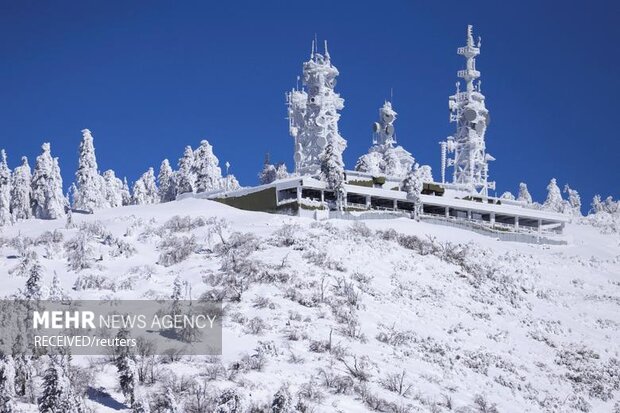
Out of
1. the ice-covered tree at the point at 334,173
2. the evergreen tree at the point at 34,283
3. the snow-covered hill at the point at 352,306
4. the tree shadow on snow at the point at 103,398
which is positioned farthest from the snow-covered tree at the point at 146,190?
the tree shadow on snow at the point at 103,398

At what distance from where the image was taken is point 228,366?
134 ft

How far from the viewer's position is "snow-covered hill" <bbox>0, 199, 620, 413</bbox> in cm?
4072

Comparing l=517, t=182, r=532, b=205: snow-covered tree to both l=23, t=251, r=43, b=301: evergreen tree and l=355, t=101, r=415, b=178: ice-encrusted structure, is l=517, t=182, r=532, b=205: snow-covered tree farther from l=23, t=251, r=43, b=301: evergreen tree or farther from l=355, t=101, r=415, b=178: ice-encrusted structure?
l=23, t=251, r=43, b=301: evergreen tree

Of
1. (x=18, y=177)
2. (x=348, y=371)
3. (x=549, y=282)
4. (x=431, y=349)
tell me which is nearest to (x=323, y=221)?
(x=549, y=282)

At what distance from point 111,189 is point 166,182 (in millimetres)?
11128

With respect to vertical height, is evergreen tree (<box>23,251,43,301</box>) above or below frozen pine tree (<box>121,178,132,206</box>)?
below

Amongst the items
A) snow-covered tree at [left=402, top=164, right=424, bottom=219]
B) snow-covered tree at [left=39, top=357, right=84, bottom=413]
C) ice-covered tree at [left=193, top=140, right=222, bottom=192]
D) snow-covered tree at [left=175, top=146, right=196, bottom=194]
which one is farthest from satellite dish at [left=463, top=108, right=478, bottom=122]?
snow-covered tree at [left=39, top=357, right=84, bottom=413]

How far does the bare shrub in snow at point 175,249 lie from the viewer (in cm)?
5922

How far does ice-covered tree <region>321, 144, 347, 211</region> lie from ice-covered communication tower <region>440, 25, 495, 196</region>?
23.2m

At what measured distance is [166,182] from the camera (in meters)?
120

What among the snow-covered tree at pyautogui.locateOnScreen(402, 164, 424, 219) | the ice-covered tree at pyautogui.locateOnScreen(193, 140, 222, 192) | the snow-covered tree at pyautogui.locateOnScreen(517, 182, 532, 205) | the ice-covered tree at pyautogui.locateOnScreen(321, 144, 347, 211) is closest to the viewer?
the ice-covered tree at pyautogui.locateOnScreen(321, 144, 347, 211)

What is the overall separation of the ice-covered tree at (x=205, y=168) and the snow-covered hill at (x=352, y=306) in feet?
90.1

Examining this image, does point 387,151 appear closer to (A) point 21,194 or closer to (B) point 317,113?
(B) point 317,113

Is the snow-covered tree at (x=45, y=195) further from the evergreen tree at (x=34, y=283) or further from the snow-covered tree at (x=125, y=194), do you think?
the evergreen tree at (x=34, y=283)
